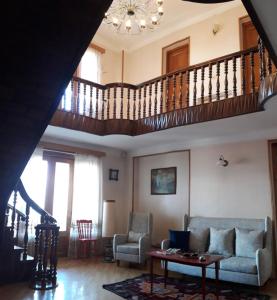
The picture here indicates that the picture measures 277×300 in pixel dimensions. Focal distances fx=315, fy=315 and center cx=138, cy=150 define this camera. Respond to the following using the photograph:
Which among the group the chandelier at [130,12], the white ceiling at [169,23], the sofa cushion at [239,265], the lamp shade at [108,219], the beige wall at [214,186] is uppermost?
the white ceiling at [169,23]

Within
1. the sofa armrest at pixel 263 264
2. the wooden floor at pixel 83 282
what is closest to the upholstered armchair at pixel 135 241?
the wooden floor at pixel 83 282

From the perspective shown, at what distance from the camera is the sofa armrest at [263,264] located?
4.32 meters

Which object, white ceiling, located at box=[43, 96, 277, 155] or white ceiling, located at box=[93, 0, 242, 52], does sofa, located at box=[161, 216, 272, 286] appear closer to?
white ceiling, located at box=[43, 96, 277, 155]

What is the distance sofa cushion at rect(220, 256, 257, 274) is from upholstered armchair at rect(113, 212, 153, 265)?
1.59 meters

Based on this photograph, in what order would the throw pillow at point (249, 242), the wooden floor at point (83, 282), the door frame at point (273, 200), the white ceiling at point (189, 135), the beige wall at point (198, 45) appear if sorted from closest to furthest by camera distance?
the wooden floor at point (83, 282), the throw pillow at point (249, 242), the white ceiling at point (189, 135), the door frame at point (273, 200), the beige wall at point (198, 45)

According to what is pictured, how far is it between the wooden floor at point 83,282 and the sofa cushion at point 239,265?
43 centimetres

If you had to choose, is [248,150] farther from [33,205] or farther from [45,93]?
[45,93]

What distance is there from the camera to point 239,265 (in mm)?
4484

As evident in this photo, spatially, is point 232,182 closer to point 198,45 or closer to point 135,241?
point 135,241

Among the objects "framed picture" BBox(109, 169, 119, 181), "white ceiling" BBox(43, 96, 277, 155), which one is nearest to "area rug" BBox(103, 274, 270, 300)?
"white ceiling" BBox(43, 96, 277, 155)

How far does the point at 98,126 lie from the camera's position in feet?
20.4

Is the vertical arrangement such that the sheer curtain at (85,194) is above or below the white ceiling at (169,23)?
below

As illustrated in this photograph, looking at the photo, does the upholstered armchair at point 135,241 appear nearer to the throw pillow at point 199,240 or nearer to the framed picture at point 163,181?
the framed picture at point 163,181

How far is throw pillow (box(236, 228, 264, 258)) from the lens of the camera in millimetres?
4828
